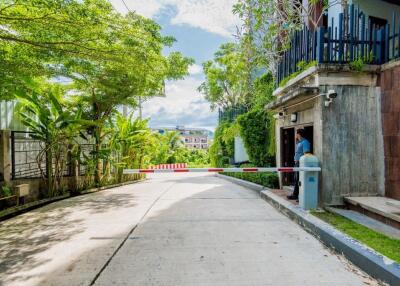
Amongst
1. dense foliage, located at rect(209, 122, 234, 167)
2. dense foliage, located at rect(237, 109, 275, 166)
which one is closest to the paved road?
dense foliage, located at rect(237, 109, 275, 166)

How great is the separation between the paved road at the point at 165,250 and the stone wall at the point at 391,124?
2438mm

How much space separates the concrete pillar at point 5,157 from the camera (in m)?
7.76

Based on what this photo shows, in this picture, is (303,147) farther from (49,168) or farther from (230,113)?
(230,113)

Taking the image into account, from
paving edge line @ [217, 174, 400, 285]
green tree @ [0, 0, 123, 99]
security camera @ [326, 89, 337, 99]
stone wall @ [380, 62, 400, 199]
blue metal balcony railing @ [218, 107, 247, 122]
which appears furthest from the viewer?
blue metal balcony railing @ [218, 107, 247, 122]

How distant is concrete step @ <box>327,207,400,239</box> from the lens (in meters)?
4.92

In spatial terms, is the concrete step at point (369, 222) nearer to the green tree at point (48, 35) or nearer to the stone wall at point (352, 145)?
the stone wall at point (352, 145)

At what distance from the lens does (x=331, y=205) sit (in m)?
6.77

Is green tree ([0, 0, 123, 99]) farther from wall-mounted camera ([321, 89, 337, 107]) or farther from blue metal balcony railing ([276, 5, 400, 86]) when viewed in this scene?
wall-mounted camera ([321, 89, 337, 107])

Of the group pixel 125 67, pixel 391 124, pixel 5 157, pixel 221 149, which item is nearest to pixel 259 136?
pixel 391 124

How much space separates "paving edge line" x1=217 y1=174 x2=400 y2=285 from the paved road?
0.12m

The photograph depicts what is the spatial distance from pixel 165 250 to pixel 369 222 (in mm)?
3785

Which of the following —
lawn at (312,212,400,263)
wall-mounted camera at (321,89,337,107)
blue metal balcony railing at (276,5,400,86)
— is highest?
blue metal balcony railing at (276,5,400,86)

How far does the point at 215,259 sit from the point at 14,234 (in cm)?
389

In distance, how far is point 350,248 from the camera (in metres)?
4.15
